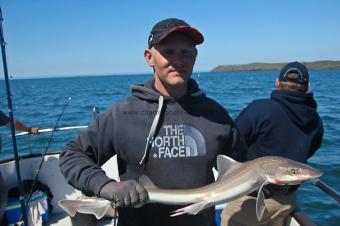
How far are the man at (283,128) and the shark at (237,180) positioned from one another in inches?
56.9

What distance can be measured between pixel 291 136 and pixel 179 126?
198 cm

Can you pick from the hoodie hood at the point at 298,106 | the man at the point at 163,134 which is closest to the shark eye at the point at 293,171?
the man at the point at 163,134

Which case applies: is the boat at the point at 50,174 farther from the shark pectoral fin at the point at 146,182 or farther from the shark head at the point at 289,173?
the shark head at the point at 289,173

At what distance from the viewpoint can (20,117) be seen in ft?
82.3

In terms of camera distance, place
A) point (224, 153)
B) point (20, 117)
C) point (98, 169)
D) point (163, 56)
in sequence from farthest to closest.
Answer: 1. point (20, 117)
2. point (224, 153)
3. point (163, 56)
4. point (98, 169)

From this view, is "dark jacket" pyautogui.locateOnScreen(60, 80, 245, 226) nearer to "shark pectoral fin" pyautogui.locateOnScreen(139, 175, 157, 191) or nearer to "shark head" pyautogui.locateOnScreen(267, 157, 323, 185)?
"shark pectoral fin" pyautogui.locateOnScreen(139, 175, 157, 191)

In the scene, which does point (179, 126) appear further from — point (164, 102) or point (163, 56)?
point (163, 56)

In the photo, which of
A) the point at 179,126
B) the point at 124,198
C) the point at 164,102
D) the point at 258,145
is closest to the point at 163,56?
the point at 164,102

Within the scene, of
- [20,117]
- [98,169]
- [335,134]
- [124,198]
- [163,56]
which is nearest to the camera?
[124,198]

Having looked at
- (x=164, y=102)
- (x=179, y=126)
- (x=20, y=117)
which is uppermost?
(x=164, y=102)

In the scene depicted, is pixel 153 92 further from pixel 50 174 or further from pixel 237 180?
pixel 50 174

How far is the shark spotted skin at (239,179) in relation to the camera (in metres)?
2.42

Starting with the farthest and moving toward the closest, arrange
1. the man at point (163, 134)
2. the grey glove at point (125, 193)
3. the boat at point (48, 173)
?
1. the boat at point (48, 173)
2. the man at point (163, 134)
3. the grey glove at point (125, 193)

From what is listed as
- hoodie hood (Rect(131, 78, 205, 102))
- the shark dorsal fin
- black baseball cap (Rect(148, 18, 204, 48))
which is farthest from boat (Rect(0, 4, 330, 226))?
black baseball cap (Rect(148, 18, 204, 48))
